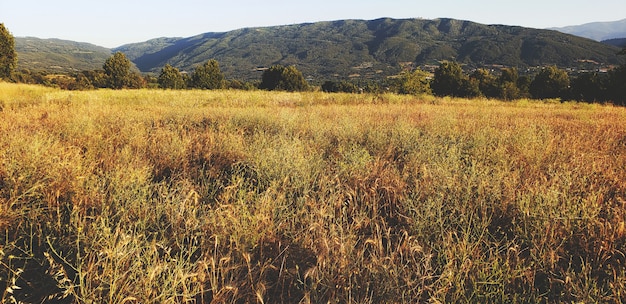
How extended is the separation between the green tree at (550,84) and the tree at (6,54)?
50.2m

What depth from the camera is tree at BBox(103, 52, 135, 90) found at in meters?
28.3

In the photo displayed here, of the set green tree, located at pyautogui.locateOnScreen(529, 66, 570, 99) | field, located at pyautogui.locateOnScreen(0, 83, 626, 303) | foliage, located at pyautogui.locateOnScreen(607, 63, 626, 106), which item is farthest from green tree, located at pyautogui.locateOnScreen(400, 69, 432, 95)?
green tree, located at pyautogui.locateOnScreen(529, 66, 570, 99)

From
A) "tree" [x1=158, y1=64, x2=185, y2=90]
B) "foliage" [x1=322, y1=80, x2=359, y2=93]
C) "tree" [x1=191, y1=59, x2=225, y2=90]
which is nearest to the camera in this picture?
"foliage" [x1=322, y1=80, x2=359, y2=93]

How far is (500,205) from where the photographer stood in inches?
105

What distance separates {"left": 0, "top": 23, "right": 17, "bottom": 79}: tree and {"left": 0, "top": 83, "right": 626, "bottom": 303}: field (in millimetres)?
23865

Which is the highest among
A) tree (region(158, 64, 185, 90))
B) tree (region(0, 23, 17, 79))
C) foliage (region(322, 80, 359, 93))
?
tree (region(0, 23, 17, 79))

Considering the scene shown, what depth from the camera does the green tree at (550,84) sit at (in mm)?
36969

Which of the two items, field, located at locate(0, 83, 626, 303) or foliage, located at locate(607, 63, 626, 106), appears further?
foliage, located at locate(607, 63, 626, 106)

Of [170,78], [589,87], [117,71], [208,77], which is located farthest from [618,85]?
[117,71]

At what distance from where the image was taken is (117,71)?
28.9m

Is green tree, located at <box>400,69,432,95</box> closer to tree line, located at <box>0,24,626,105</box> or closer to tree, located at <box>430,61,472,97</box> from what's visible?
tree line, located at <box>0,24,626,105</box>

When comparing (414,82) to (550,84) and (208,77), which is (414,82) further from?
(550,84)

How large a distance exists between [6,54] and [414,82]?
1128 inches

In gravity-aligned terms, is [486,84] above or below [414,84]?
below
